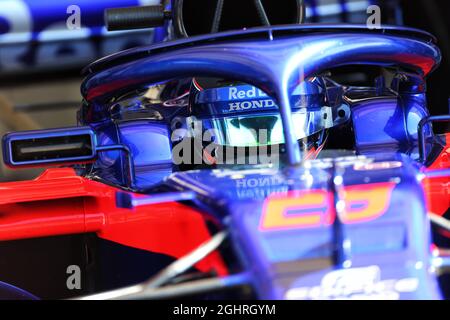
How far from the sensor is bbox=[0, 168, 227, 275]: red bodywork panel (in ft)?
5.01

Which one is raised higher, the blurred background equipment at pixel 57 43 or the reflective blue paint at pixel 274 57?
the blurred background equipment at pixel 57 43

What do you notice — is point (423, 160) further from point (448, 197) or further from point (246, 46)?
point (246, 46)

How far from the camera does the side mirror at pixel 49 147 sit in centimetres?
153

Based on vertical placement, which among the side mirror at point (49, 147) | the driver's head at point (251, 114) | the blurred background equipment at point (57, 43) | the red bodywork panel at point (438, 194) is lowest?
the red bodywork panel at point (438, 194)

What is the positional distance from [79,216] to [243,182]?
40 centimetres

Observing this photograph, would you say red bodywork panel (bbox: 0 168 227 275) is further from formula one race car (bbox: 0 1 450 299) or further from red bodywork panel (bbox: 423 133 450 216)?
red bodywork panel (bbox: 423 133 450 216)

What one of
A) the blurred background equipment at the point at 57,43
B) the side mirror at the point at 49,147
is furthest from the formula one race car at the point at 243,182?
the blurred background equipment at the point at 57,43

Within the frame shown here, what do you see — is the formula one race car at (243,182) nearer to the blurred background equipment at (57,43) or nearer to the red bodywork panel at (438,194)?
the red bodywork panel at (438,194)

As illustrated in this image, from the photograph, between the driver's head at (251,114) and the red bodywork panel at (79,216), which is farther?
the driver's head at (251,114)

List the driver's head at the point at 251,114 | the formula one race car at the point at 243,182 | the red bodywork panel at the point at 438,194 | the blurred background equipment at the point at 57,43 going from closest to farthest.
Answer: the formula one race car at the point at 243,182 → the red bodywork panel at the point at 438,194 → the driver's head at the point at 251,114 → the blurred background equipment at the point at 57,43

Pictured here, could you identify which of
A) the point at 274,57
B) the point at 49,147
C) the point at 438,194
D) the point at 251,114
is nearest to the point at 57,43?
the point at 251,114

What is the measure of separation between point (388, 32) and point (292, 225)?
2.18 feet

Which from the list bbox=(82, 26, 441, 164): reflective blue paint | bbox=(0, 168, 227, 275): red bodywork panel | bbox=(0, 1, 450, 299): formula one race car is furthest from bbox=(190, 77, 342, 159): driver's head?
bbox=(0, 168, 227, 275): red bodywork panel

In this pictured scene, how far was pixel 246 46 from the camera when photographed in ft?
5.15
